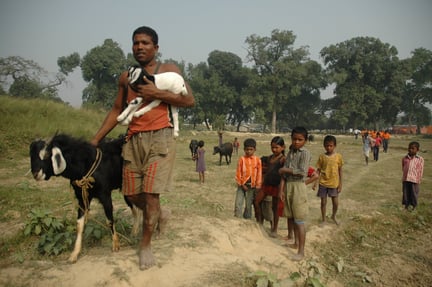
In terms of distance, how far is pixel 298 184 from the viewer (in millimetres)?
4434

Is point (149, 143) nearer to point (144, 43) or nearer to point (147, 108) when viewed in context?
point (147, 108)

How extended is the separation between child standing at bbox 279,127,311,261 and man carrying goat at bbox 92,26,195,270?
200 centimetres

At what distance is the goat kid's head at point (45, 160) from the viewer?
3123mm

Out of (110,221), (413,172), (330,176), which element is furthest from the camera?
(413,172)

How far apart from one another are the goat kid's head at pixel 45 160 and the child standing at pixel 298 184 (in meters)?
2.91

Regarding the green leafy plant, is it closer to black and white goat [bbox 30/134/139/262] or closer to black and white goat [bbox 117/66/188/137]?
black and white goat [bbox 30/134/139/262]

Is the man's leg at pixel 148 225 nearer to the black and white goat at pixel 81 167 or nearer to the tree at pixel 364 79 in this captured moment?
the black and white goat at pixel 81 167

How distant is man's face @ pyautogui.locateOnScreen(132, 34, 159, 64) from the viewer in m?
3.00

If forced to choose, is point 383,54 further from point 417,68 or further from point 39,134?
point 39,134

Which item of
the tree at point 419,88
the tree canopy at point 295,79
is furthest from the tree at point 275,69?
the tree at point 419,88

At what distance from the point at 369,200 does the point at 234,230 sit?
5918mm

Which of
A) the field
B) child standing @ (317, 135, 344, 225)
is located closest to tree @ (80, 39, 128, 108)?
the field

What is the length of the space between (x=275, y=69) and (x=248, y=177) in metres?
47.4

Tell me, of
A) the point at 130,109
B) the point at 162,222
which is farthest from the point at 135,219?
the point at 130,109
